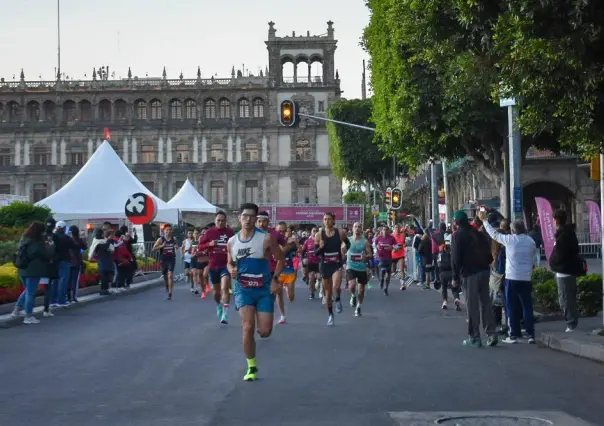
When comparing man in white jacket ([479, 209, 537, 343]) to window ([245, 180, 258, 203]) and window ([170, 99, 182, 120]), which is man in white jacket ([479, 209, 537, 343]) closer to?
window ([245, 180, 258, 203])

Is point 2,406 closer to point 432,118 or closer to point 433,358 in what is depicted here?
point 433,358

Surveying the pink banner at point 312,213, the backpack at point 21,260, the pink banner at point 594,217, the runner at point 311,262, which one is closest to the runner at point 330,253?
the backpack at point 21,260

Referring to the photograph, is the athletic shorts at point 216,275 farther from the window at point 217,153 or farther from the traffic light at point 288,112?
the window at point 217,153

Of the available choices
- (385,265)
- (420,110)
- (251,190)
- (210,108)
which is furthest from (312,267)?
(210,108)

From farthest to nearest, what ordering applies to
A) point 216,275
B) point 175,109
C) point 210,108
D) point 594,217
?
point 175,109, point 210,108, point 594,217, point 216,275

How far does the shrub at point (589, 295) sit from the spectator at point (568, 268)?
1829mm

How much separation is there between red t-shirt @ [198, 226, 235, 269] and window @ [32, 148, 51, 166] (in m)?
79.3

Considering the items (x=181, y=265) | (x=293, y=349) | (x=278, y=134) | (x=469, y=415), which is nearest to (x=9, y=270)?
(x=293, y=349)

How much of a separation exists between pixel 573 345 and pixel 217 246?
23.2ft

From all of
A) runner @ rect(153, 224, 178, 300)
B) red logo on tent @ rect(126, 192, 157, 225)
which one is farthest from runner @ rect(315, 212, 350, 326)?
red logo on tent @ rect(126, 192, 157, 225)

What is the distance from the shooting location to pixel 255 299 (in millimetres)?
10727

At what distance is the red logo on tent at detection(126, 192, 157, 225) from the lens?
A: 31672 mm

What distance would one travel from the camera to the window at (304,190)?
3718 inches

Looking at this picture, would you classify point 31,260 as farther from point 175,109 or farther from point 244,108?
point 175,109
